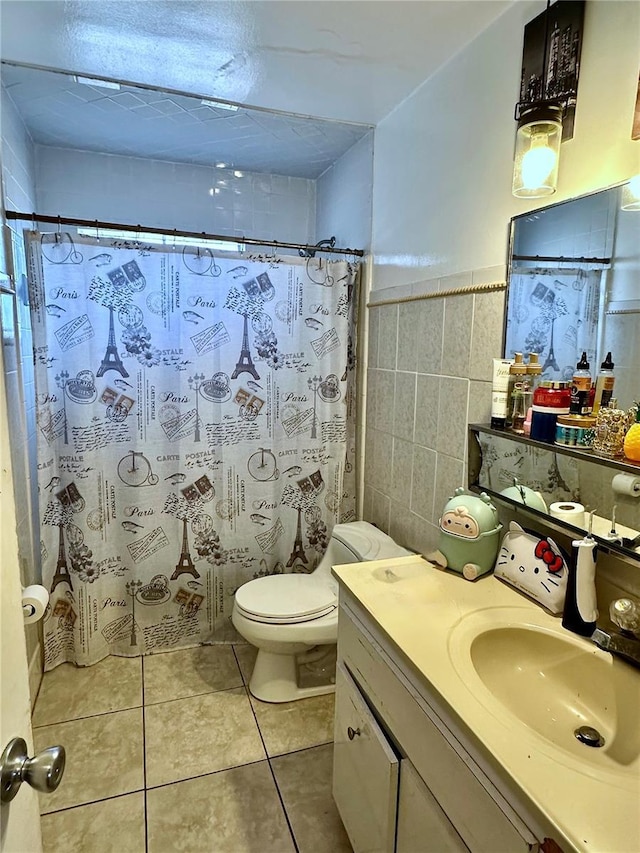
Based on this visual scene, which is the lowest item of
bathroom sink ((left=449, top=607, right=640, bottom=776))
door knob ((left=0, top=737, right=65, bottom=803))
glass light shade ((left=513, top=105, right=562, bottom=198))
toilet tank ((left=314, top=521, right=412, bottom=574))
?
toilet tank ((left=314, top=521, right=412, bottom=574))

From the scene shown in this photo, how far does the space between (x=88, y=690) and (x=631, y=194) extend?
245cm

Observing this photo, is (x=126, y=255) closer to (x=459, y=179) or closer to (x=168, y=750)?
(x=459, y=179)

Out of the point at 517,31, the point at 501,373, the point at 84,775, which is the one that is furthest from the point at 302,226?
the point at 84,775

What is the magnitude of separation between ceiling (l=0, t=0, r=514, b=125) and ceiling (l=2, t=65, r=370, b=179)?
0.39 ft

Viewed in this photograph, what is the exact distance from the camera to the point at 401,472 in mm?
2021

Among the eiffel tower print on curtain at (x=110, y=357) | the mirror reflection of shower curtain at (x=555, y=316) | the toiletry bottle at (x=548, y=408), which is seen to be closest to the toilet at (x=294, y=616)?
the toiletry bottle at (x=548, y=408)

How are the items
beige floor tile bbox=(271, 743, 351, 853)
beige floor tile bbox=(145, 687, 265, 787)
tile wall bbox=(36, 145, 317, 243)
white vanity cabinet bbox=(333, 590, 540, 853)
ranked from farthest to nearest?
tile wall bbox=(36, 145, 317, 243)
beige floor tile bbox=(145, 687, 265, 787)
beige floor tile bbox=(271, 743, 351, 853)
white vanity cabinet bbox=(333, 590, 540, 853)

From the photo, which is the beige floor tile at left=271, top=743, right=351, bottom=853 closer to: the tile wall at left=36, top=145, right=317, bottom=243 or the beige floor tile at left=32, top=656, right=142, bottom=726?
the beige floor tile at left=32, top=656, right=142, bottom=726

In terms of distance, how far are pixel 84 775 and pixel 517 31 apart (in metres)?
2.62

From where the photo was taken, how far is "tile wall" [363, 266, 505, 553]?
1.55m

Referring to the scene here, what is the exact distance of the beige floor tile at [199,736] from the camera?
5.47 ft

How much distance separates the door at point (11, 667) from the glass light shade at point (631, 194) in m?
1.25

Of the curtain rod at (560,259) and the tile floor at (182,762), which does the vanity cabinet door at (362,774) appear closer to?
the tile floor at (182,762)

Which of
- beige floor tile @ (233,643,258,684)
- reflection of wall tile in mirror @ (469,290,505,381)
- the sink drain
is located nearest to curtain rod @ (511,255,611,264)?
reflection of wall tile in mirror @ (469,290,505,381)
